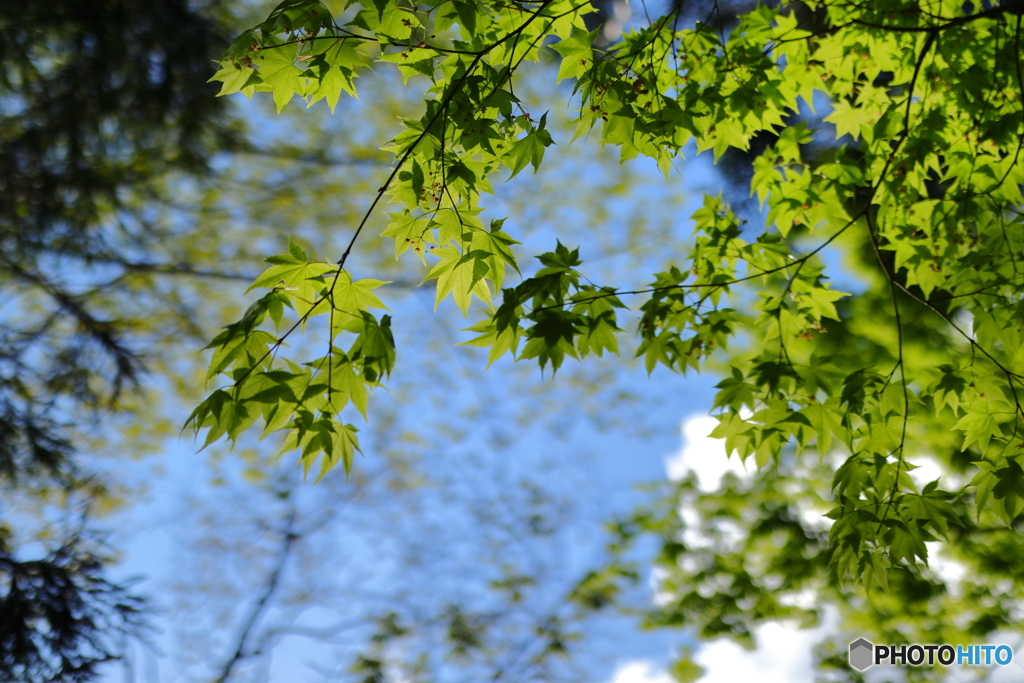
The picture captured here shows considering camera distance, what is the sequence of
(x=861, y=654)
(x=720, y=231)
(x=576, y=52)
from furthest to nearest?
(x=861, y=654), (x=720, y=231), (x=576, y=52)

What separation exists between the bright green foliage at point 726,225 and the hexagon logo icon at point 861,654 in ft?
15.1

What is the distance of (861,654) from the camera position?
5.74 m

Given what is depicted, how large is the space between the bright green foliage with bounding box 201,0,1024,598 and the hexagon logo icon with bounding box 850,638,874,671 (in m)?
4.61

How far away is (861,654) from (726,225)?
210 inches

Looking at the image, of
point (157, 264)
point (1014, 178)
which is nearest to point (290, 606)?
point (157, 264)

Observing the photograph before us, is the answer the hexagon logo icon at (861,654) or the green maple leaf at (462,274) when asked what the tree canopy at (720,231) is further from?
the hexagon logo icon at (861,654)

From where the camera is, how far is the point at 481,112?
5.41ft

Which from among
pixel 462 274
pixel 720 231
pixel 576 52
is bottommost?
pixel 462 274

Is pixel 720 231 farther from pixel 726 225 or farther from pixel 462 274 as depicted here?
pixel 462 274

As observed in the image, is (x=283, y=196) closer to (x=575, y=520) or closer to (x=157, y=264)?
(x=157, y=264)

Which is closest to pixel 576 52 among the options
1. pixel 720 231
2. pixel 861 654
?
pixel 720 231

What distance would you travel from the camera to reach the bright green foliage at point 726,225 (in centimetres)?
154

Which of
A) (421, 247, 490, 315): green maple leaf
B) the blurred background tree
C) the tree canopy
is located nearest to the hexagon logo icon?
the blurred background tree

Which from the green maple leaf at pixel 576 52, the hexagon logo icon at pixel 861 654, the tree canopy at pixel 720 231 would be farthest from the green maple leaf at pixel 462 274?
the hexagon logo icon at pixel 861 654
